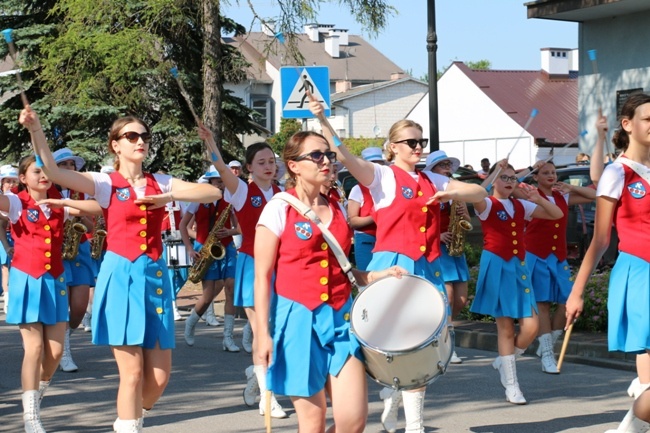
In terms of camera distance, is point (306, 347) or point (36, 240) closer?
point (306, 347)

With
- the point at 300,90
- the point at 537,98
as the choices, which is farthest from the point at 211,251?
the point at 537,98

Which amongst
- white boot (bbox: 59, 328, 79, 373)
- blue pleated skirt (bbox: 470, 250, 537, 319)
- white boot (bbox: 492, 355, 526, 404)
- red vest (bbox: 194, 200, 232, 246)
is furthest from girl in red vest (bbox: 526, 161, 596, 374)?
white boot (bbox: 59, 328, 79, 373)

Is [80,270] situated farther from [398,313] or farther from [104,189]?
[398,313]

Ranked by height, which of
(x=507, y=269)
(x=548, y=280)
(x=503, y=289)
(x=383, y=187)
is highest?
(x=383, y=187)

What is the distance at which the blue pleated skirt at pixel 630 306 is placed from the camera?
233 inches

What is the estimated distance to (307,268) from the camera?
18.4ft

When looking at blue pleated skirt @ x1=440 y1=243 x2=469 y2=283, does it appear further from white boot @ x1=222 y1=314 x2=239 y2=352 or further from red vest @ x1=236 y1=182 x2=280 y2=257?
white boot @ x1=222 y1=314 x2=239 y2=352

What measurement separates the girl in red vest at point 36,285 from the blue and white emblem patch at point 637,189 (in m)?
3.75

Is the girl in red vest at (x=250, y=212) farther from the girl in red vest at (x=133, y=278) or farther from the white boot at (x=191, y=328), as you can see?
the white boot at (x=191, y=328)

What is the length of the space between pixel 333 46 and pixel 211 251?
64.6m

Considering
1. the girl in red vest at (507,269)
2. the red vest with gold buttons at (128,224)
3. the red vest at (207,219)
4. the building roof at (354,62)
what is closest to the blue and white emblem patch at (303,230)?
the red vest with gold buttons at (128,224)

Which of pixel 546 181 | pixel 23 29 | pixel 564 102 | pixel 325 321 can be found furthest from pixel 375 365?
pixel 564 102

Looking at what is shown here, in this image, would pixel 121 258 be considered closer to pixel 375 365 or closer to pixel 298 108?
pixel 375 365

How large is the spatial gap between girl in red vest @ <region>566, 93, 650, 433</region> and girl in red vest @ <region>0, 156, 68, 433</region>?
11.9 feet
